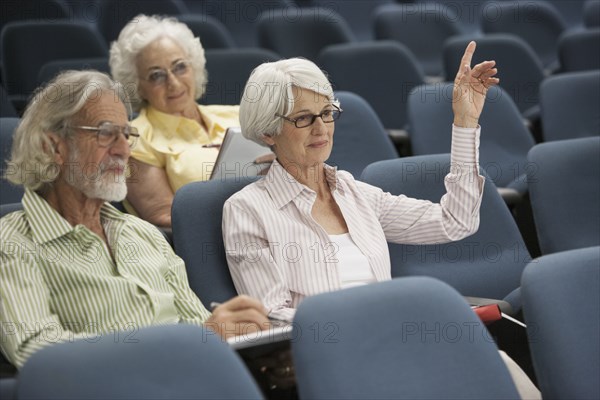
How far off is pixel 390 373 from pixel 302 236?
596 mm

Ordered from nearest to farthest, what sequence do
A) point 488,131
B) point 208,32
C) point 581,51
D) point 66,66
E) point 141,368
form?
point 141,368 < point 66,66 < point 488,131 < point 208,32 < point 581,51

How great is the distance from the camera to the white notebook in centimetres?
241

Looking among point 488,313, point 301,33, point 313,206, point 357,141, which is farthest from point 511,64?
point 488,313

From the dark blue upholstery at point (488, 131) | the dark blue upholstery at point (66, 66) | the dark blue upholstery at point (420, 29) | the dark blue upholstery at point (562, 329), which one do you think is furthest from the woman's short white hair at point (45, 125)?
the dark blue upholstery at point (420, 29)

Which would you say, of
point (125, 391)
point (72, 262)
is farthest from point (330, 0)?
point (125, 391)

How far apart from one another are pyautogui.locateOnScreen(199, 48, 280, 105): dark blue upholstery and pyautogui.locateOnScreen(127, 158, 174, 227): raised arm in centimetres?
76

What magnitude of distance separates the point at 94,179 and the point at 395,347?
2.31 ft

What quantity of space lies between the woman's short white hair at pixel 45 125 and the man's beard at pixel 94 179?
0.10ft

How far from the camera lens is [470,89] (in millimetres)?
2217

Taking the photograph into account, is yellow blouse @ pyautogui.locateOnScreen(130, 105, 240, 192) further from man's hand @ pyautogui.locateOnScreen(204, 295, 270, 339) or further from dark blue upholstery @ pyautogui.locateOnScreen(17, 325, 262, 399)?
dark blue upholstery @ pyautogui.locateOnScreen(17, 325, 262, 399)

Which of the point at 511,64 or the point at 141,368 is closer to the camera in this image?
the point at 141,368

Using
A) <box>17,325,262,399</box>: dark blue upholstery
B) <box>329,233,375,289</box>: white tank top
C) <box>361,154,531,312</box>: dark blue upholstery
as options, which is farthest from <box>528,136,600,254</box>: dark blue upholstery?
<box>17,325,262,399</box>: dark blue upholstery

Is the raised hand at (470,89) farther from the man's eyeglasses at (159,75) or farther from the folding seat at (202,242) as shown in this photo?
the man's eyeglasses at (159,75)

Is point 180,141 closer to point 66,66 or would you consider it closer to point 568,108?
point 66,66
